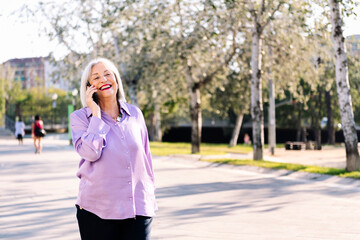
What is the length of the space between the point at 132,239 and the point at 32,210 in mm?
6353

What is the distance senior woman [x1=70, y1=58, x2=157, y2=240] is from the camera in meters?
3.44

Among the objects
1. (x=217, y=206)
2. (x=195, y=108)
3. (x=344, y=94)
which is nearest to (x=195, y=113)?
(x=195, y=108)

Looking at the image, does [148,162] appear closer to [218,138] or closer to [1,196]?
[1,196]

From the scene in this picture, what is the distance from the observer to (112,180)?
137 inches

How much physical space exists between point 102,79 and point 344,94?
1252cm

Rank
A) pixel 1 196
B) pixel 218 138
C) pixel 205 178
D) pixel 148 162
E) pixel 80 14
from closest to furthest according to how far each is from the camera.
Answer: pixel 148 162 < pixel 1 196 < pixel 205 178 < pixel 80 14 < pixel 218 138

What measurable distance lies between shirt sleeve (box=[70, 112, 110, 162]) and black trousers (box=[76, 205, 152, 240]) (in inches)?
14.7

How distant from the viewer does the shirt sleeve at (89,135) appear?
343cm

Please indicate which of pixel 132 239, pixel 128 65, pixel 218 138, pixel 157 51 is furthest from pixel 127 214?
pixel 218 138

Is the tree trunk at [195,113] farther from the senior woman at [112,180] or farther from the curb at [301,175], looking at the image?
the senior woman at [112,180]

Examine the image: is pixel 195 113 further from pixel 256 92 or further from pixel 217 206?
pixel 217 206

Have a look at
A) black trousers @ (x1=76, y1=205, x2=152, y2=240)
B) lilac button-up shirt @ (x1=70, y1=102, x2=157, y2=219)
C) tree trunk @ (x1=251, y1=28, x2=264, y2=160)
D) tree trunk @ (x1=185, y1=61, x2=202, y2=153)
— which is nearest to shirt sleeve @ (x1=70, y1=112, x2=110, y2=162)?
lilac button-up shirt @ (x1=70, y1=102, x2=157, y2=219)

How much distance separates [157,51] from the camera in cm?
2450

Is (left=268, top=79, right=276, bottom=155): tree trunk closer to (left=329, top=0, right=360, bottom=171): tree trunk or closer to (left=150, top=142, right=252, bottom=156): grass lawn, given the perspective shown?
A: (left=150, top=142, right=252, bottom=156): grass lawn
